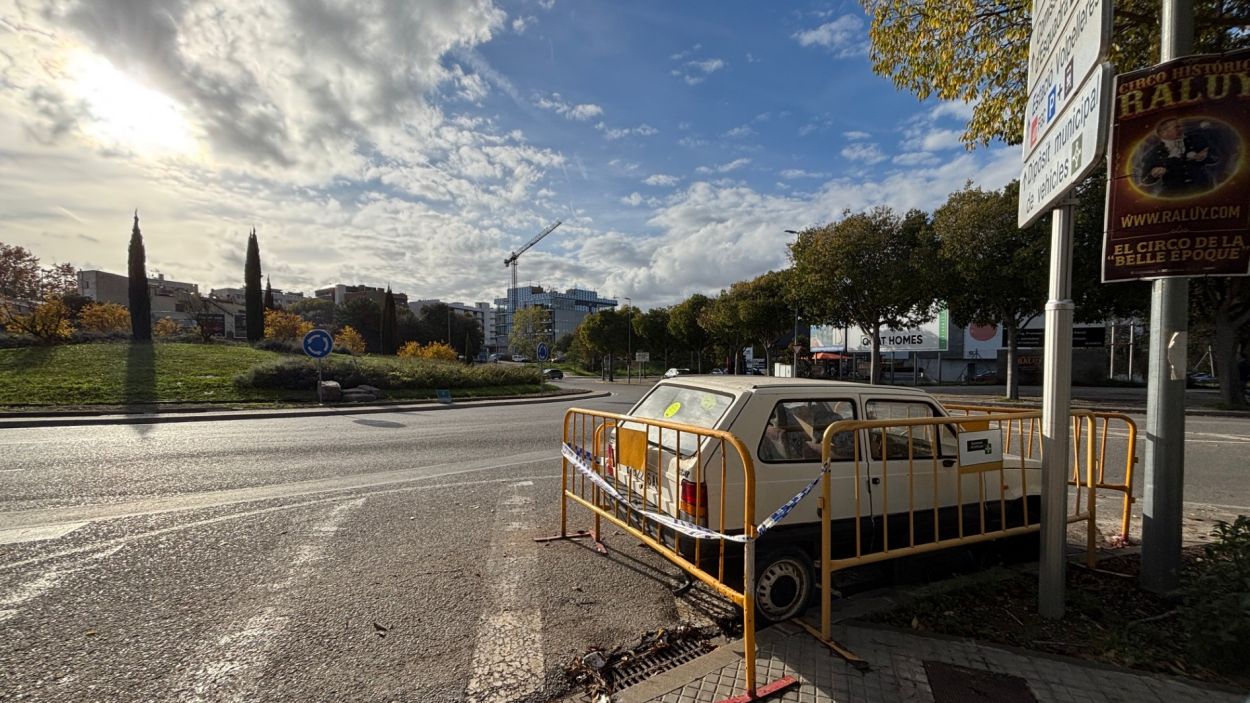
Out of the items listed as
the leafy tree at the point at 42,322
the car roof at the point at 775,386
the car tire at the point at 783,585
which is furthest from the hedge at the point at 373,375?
the car tire at the point at 783,585

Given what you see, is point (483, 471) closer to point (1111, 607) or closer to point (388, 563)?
point (388, 563)

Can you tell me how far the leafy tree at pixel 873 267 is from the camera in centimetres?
2269

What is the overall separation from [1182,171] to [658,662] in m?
4.40

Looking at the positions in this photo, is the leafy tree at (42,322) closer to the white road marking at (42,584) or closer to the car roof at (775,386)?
the white road marking at (42,584)

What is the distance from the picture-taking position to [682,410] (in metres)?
4.36

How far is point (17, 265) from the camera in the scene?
27.2m

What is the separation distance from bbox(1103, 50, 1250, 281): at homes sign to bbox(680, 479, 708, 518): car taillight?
3.16 meters

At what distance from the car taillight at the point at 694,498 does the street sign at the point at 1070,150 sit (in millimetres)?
2730

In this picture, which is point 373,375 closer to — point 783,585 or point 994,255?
point 783,585

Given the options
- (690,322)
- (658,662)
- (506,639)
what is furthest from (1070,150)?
(690,322)

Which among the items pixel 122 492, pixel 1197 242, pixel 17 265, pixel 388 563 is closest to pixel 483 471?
pixel 388 563

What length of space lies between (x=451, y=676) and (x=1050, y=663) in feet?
10.8

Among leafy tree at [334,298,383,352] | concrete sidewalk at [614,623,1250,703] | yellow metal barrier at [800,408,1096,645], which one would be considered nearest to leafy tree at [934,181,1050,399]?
yellow metal barrier at [800,408,1096,645]

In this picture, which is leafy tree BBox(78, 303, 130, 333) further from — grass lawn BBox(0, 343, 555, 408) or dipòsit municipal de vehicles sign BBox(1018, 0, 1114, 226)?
dipòsit municipal de vehicles sign BBox(1018, 0, 1114, 226)
